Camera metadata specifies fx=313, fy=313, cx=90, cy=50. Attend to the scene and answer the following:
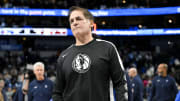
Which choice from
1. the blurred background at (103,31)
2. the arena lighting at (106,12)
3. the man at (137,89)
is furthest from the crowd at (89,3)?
the man at (137,89)

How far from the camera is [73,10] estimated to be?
99.0 inches

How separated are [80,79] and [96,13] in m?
22.3

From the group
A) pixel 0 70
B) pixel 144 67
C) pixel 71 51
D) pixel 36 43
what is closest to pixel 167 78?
pixel 71 51

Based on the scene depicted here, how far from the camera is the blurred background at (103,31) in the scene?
2247cm

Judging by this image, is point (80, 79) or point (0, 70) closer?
point (80, 79)

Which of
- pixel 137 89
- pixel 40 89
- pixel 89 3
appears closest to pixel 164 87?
pixel 137 89

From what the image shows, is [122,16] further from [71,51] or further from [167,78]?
[71,51]

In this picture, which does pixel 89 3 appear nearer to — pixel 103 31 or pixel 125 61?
pixel 103 31

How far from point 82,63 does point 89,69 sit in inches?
2.9

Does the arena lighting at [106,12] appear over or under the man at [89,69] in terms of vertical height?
under

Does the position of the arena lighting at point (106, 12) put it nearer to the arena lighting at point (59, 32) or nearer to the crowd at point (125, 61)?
the arena lighting at point (59, 32)

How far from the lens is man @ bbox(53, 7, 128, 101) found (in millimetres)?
2400

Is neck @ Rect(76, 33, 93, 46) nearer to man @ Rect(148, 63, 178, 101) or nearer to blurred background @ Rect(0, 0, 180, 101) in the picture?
man @ Rect(148, 63, 178, 101)

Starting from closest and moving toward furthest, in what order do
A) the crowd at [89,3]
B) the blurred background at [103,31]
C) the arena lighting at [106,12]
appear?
the blurred background at [103,31], the arena lighting at [106,12], the crowd at [89,3]
